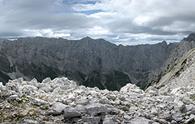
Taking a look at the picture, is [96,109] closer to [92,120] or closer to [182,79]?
[92,120]

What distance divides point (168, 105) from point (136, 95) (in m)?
2.28

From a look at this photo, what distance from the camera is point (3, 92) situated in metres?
18.6

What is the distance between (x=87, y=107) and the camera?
17422 mm

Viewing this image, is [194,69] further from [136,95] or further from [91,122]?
[91,122]

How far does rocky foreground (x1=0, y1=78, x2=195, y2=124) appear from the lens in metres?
17.1

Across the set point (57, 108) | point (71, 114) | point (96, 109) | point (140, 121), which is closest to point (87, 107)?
point (96, 109)

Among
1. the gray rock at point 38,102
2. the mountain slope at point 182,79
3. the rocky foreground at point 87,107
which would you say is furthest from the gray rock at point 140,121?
the mountain slope at point 182,79

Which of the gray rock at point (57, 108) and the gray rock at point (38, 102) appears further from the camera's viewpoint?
the gray rock at point (38, 102)

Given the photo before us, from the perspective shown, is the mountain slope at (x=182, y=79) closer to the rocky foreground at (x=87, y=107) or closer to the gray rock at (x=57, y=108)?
the rocky foreground at (x=87, y=107)

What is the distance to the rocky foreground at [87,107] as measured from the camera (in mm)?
17078

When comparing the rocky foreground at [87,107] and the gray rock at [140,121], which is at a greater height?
the rocky foreground at [87,107]

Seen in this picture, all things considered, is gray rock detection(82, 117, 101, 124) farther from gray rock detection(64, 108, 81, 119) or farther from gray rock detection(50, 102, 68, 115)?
gray rock detection(50, 102, 68, 115)

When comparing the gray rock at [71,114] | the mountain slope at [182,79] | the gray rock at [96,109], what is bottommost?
the mountain slope at [182,79]

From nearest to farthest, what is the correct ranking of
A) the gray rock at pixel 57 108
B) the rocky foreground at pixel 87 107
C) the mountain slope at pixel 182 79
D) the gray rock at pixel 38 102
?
the rocky foreground at pixel 87 107 < the gray rock at pixel 57 108 < the gray rock at pixel 38 102 < the mountain slope at pixel 182 79
